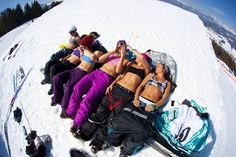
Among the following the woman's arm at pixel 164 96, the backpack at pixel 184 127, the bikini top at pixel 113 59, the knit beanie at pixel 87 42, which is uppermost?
the knit beanie at pixel 87 42

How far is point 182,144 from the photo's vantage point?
154 inches

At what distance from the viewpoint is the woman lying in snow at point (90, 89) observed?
4.45 metres

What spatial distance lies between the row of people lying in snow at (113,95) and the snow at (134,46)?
30 centimetres

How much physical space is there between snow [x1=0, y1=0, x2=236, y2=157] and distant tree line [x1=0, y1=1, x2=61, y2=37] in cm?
2596

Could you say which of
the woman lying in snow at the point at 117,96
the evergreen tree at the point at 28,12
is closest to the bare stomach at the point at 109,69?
the woman lying in snow at the point at 117,96

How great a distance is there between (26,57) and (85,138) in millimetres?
4248

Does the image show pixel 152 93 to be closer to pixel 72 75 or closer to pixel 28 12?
pixel 72 75

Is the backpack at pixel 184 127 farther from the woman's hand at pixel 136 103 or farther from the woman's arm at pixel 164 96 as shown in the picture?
the woman's hand at pixel 136 103

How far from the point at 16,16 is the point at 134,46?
31081 mm

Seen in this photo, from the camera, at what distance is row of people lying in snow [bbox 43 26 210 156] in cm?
405

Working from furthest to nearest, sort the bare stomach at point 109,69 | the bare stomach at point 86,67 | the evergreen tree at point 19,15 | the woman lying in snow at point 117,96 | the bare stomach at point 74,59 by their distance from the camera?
the evergreen tree at point 19,15 → the bare stomach at point 74,59 → the bare stomach at point 86,67 → the bare stomach at point 109,69 → the woman lying in snow at point 117,96

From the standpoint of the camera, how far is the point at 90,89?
461 cm

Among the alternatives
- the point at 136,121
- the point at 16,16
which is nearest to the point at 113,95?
the point at 136,121

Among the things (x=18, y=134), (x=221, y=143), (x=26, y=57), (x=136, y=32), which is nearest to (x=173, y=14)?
(x=136, y=32)
